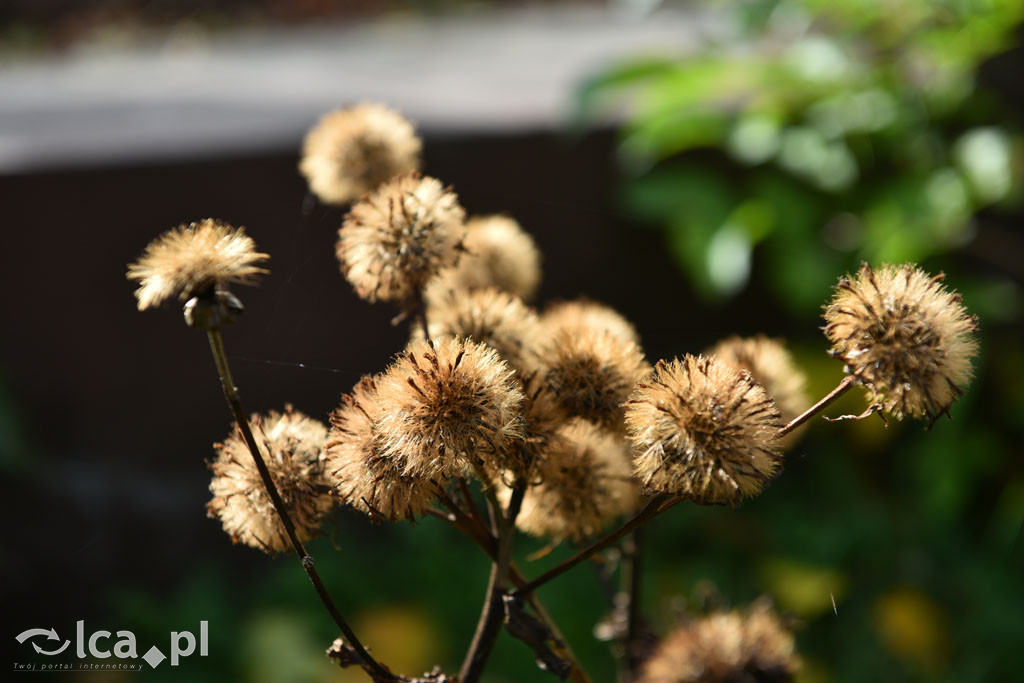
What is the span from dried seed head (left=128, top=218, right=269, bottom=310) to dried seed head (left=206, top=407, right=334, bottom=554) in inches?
3.2

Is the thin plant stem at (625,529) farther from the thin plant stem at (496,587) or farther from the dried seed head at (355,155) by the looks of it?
the dried seed head at (355,155)

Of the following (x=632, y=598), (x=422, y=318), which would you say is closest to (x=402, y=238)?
(x=422, y=318)

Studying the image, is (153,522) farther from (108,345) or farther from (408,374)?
(408,374)

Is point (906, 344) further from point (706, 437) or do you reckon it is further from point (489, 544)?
point (489, 544)

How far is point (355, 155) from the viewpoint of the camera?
1.86ft

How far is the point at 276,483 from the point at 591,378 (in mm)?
155

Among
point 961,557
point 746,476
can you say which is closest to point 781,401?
point 746,476

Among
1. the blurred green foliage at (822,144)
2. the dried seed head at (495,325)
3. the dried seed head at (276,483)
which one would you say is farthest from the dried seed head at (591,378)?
the blurred green foliage at (822,144)

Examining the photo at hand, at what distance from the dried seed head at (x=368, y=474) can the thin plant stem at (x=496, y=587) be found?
44mm

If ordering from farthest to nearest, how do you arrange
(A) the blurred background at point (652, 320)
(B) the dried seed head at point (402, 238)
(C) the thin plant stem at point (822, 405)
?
(A) the blurred background at point (652, 320) → (B) the dried seed head at point (402, 238) → (C) the thin plant stem at point (822, 405)

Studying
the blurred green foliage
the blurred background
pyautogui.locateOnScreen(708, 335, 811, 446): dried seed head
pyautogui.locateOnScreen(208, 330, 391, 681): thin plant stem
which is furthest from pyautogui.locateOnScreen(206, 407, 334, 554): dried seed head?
the blurred green foliage

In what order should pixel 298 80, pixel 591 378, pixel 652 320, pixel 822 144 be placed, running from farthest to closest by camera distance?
Result: pixel 298 80
pixel 652 320
pixel 822 144
pixel 591 378

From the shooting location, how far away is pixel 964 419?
1.59 meters

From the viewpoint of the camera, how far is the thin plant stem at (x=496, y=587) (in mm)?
429
